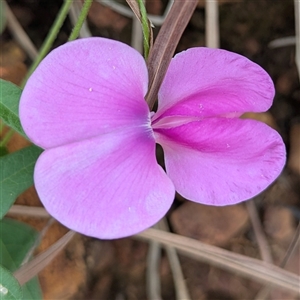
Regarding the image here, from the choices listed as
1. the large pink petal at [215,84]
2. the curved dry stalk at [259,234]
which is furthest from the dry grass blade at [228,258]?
the large pink petal at [215,84]

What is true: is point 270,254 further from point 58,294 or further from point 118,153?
point 118,153

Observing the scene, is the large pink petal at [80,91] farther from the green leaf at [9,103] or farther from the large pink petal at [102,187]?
the green leaf at [9,103]

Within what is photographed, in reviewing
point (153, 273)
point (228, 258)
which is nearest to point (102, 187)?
point (228, 258)

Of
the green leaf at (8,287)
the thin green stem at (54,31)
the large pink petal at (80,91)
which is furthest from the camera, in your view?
the thin green stem at (54,31)

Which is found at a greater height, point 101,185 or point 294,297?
point 101,185

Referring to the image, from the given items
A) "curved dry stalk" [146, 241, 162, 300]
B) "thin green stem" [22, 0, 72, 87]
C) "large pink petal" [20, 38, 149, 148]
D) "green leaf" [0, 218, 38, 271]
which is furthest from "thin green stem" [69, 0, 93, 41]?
"curved dry stalk" [146, 241, 162, 300]

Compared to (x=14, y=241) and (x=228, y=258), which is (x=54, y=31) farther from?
(x=228, y=258)

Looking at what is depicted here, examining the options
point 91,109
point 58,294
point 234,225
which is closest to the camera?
point 91,109

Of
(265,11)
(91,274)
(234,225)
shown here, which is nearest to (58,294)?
(91,274)
